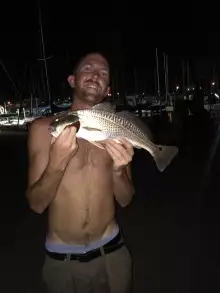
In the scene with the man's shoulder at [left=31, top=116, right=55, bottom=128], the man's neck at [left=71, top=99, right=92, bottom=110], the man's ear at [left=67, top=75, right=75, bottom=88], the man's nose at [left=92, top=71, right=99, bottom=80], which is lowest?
the man's shoulder at [left=31, top=116, right=55, bottom=128]

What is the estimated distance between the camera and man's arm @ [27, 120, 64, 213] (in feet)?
9.28

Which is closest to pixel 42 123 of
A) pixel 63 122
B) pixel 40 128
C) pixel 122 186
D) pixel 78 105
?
pixel 40 128

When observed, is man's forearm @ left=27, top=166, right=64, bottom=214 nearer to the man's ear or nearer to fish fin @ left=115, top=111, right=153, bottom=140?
fish fin @ left=115, top=111, right=153, bottom=140

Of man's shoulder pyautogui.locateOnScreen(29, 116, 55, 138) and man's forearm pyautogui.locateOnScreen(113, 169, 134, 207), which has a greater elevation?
man's shoulder pyautogui.locateOnScreen(29, 116, 55, 138)

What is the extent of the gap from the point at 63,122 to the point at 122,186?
2.56ft

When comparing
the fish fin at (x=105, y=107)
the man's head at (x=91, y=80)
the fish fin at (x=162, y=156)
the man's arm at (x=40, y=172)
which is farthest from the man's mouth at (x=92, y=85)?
the fish fin at (x=162, y=156)

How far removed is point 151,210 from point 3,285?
384 cm

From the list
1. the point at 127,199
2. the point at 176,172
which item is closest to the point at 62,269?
the point at 127,199

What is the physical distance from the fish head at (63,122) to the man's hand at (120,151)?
0.32m

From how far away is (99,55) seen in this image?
3.25 metres

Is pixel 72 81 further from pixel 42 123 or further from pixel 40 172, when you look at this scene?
pixel 40 172

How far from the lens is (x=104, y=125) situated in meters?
2.67

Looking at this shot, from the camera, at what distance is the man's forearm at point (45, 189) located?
Result: 281cm

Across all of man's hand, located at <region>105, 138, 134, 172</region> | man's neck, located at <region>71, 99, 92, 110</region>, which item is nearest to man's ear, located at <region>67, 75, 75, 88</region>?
man's neck, located at <region>71, 99, 92, 110</region>
